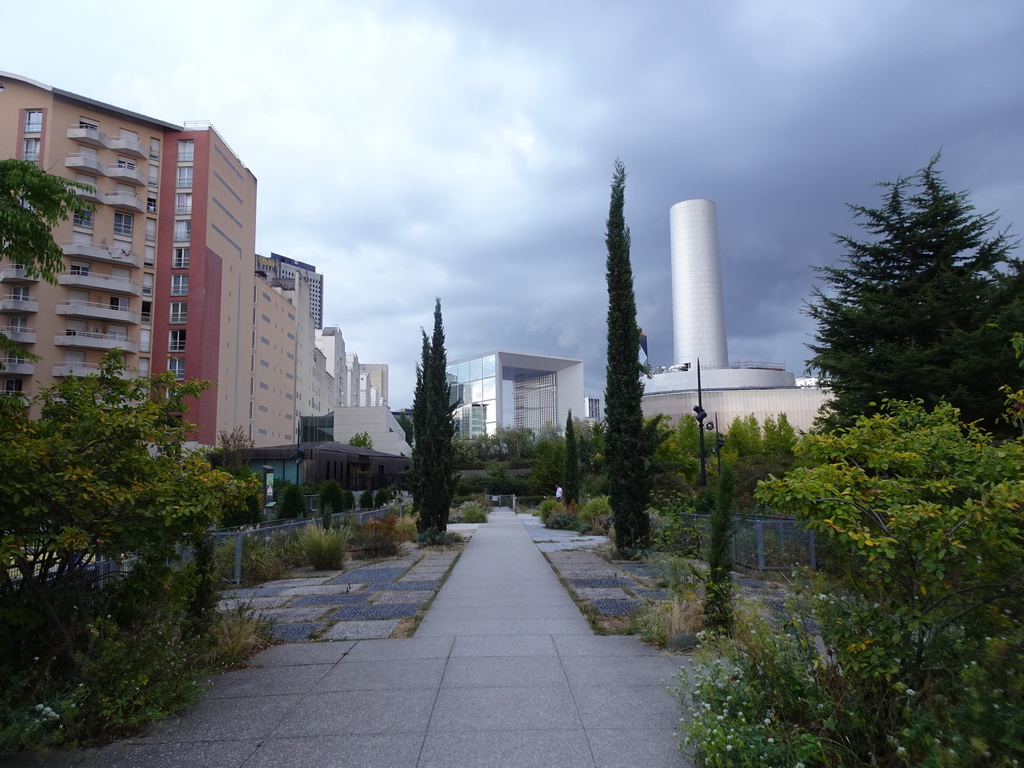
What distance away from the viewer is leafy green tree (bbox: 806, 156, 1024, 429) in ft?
46.8

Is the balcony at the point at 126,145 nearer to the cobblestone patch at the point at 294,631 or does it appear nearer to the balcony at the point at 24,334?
the balcony at the point at 24,334

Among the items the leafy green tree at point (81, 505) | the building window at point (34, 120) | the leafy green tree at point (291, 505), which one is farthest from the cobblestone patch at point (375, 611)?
the building window at point (34, 120)

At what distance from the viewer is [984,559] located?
11.2 ft

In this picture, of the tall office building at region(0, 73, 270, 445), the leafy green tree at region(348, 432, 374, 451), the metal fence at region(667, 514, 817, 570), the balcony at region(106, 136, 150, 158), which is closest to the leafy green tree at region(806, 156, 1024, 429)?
the metal fence at region(667, 514, 817, 570)

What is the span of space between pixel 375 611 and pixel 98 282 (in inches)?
1920

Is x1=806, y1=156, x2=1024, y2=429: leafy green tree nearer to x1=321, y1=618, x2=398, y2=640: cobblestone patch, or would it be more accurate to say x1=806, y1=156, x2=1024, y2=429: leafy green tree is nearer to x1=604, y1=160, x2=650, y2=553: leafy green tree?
x1=604, y1=160, x2=650, y2=553: leafy green tree

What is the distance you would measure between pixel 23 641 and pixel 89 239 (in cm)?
5272

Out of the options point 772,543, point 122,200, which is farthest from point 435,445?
point 122,200

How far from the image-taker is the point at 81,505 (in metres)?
4.52

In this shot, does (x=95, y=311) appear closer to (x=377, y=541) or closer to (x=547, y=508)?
(x=547, y=508)

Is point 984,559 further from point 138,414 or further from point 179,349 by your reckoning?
point 179,349

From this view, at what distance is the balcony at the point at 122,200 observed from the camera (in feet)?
159

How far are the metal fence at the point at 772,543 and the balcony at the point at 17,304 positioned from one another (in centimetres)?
5028

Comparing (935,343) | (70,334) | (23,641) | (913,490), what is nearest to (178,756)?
(23,641)
